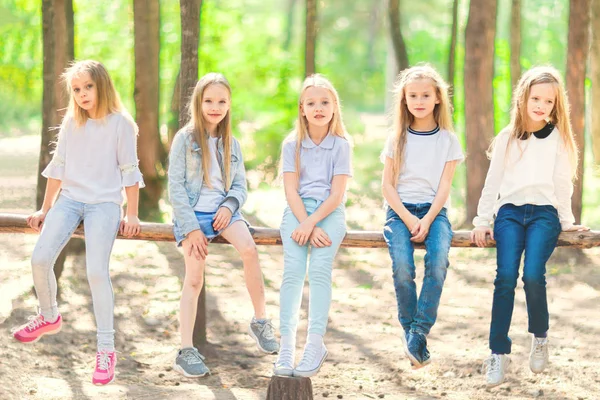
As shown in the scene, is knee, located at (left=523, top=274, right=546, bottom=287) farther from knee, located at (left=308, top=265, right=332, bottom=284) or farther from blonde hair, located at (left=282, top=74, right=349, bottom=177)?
blonde hair, located at (left=282, top=74, right=349, bottom=177)

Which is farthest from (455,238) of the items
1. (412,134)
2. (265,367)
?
(265,367)

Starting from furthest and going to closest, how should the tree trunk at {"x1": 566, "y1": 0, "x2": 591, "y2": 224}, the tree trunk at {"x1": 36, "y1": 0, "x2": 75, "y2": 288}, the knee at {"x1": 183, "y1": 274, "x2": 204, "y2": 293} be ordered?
the tree trunk at {"x1": 566, "y1": 0, "x2": 591, "y2": 224}, the tree trunk at {"x1": 36, "y1": 0, "x2": 75, "y2": 288}, the knee at {"x1": 183, "y1": 274, "x2": 204, "y2": 293}

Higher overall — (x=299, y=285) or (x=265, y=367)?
(x=299, y=285)

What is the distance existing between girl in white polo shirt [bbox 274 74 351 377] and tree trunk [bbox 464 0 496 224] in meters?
6.72

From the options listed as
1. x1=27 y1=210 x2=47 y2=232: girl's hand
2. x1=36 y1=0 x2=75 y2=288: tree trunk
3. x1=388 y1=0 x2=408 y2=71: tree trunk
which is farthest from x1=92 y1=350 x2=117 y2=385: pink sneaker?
x1=388 y1=0 x2=408 y2=71: tree trunk

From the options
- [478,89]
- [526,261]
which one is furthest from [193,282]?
[478,89]

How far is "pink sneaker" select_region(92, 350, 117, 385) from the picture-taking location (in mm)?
5016

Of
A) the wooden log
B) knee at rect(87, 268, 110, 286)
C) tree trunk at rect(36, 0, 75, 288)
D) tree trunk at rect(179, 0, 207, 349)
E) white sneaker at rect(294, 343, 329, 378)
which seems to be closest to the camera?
white sneaker at rect(294, 343, 329, 378)

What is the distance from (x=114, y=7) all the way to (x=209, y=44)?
19.0 feet

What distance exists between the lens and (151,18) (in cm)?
1234

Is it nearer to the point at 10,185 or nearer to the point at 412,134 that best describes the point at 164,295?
the point at 412,134

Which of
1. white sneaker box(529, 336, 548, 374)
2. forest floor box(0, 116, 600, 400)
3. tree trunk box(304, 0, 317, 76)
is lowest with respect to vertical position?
forest floor box(0, 116, 600, 400)

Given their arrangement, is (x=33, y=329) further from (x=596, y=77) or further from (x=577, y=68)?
(x=596, y=77)

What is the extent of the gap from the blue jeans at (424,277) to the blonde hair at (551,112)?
74 centimetres
